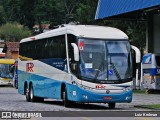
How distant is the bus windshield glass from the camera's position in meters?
65.7

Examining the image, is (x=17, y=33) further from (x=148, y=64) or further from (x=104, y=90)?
(x=104, y=90)

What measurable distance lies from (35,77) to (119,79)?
7.62 metres

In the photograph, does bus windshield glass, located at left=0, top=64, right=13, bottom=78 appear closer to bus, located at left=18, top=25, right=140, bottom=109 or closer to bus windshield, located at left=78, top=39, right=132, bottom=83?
bus, located at left=18, top=25, right=140, bottom=109

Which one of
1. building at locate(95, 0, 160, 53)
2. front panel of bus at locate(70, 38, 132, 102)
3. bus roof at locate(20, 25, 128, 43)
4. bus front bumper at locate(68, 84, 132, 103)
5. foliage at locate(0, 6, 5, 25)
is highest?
foliage at locate(0, 6, 5, 25)

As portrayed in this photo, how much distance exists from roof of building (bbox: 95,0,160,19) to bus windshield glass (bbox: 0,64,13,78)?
18.8m

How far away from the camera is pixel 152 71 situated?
1700 inches

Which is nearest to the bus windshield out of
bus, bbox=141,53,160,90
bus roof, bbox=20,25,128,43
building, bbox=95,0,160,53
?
bus roof, bbox=20,25,128,43

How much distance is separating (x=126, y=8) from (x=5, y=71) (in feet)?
81.9

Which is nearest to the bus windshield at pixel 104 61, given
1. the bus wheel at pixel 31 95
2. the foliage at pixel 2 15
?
the bus wheel at pixel 31 95

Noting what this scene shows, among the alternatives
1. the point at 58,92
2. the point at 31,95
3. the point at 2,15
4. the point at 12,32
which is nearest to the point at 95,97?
the point at 58,92

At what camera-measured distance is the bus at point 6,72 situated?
6550 cm

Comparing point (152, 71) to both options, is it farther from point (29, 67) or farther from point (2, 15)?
point (2, 15)

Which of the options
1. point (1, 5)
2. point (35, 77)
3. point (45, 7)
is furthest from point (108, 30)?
point (1, 5)

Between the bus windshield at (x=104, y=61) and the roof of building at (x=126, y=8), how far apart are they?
15.7 m
